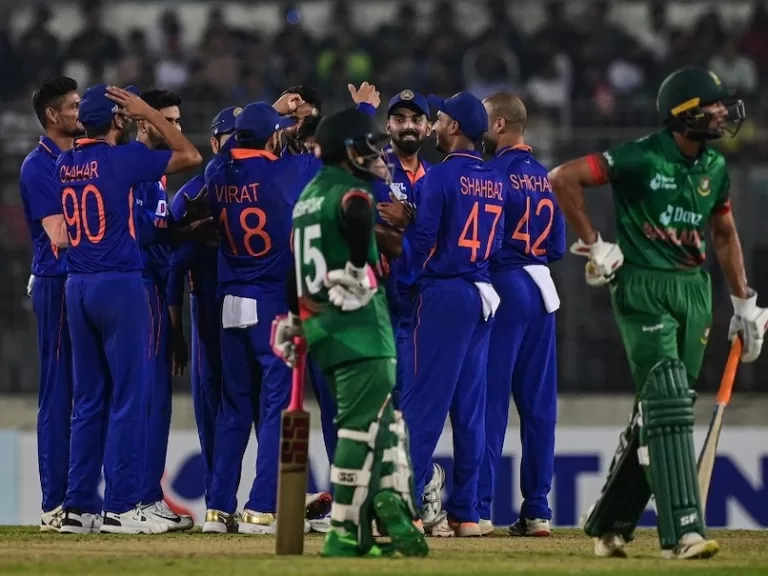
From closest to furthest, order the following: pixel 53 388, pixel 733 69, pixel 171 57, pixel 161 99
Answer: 1. pixel 53 388
2. pixel 161 99
3. pixel 733 69
4. pixel 171 57

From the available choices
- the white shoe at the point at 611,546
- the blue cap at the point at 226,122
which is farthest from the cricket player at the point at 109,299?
the white shoe at the point at 611,546

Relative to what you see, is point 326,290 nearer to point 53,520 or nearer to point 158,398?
point 158,398

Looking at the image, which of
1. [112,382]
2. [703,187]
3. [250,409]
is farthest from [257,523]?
[703,187]

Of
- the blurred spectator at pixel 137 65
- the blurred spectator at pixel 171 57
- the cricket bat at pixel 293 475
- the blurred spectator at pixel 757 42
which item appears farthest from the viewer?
the blurred spectator at pixel 757 42

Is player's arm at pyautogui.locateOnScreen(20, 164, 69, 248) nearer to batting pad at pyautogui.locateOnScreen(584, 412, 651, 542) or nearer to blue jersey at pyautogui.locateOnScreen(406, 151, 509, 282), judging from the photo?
blue jersey at pyautogui.locateOnScreen(406, 151, 509, 282)

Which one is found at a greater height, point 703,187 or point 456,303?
point 703,187

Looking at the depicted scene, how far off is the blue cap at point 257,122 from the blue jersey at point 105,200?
523mm

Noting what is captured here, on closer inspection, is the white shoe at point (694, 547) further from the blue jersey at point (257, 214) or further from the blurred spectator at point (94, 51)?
the blurred spectator at point (94, 51)

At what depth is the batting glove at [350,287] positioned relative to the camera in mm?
8047

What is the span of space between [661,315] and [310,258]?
1755 millimetres

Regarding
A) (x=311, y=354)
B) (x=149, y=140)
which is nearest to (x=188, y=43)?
(x=149, y=140)

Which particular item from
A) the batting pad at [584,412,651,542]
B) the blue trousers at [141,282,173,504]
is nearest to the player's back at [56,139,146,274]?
the blue trousers at [141,282,173,504]

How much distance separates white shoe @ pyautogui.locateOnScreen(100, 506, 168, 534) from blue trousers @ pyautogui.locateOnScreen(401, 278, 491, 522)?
172cm

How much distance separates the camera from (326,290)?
8.19 metres
